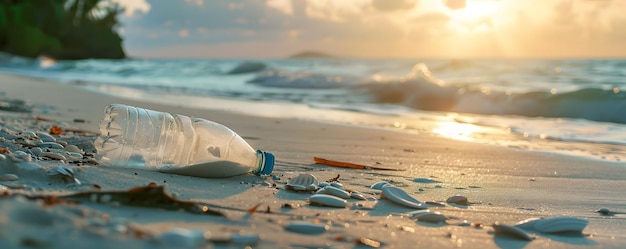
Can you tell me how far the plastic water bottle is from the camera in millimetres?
2557

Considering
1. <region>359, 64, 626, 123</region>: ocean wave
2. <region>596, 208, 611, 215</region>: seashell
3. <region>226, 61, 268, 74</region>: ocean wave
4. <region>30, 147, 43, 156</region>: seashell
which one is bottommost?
<region>596, 208, 611, 215</region>: seashell

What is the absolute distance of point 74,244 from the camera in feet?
3.59

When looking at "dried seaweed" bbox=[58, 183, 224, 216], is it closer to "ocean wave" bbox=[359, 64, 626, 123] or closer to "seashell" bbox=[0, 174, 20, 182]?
"seashell" bbox=[0, 174, 20, 182]

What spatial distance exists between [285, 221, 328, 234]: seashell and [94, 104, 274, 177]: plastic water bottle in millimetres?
843

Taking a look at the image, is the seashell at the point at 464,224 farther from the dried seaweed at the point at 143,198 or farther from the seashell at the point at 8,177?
the seashell at the point at 8,177

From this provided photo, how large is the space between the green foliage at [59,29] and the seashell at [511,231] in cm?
4410

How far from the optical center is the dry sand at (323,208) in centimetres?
121

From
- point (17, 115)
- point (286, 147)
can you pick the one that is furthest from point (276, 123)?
point (17, 115)

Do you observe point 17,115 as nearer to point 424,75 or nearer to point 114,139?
point 114,139

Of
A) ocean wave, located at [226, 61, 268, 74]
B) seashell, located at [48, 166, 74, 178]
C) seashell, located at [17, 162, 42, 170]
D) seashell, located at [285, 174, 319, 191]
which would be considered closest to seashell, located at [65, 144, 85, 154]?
seashell, located at [17, 162, 42, 170]

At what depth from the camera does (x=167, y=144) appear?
2650 mm

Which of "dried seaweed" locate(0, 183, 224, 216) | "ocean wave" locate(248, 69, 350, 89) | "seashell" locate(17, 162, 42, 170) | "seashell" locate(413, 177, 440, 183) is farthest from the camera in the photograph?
"ocean wave" locate(248, 69, 350, 89)

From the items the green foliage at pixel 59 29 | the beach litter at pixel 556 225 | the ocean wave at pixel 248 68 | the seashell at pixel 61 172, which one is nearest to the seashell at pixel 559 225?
the beach litter at pixel 556 225

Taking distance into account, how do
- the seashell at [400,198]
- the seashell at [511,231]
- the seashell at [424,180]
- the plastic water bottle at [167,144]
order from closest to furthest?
1. the seashell at [511,231]
2. the seashell at [400,198]
3. the plastic water bottle at [167,144]
4. the seashell at [424,180]
